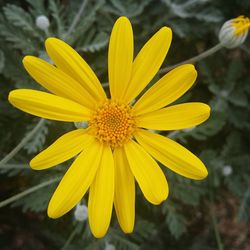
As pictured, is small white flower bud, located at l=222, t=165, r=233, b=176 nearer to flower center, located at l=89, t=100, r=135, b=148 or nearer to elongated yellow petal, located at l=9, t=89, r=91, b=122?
flower center, located at l=89, t=100, r=135, b=148

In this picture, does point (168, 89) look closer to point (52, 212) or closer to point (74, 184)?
point (74, 184)

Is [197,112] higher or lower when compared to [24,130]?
higher

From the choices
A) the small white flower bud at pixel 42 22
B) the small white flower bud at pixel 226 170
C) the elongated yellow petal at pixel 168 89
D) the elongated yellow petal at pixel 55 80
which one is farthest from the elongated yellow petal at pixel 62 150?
the small white flower bud at pixel 226 170

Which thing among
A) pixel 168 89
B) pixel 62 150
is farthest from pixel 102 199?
pixel 168 89

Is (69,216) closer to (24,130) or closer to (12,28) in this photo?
(24,130)

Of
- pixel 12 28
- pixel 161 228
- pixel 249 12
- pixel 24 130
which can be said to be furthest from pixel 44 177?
pixel 249 12

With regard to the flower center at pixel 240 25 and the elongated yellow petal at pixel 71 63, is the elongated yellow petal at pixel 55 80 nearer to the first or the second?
the elongated yellow petal at pixel 71 63
